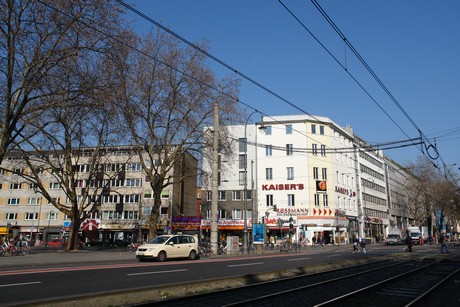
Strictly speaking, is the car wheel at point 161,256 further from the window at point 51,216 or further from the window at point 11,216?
the window at point 11,216

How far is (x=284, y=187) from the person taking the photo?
59.7 m

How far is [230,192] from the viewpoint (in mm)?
62000

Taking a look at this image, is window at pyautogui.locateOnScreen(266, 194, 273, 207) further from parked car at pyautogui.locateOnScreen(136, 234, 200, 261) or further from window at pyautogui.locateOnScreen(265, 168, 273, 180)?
parked car at pyautogui.locateOnScreen(136, 234, 200, 261)

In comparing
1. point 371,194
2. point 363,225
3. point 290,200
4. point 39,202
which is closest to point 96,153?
point 290,200

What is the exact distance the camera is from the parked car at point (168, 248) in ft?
72.9

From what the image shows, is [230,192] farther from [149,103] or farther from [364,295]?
[364,295]

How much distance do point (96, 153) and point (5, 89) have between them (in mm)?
14658

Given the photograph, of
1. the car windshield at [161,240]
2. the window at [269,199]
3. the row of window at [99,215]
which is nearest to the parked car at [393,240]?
the window at [269,199]

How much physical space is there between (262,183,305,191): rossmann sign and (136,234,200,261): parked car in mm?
35892

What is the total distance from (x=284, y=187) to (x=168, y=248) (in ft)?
126

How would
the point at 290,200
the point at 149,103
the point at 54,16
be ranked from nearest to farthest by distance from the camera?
the point at 54,16 < the point at 149,103 < the point at 290,200

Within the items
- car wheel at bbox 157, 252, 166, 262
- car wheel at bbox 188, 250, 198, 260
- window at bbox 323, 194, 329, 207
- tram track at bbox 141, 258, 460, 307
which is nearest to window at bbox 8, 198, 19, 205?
window at bbox 323, 194, 329, 207

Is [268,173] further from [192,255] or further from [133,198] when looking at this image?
[192,255]

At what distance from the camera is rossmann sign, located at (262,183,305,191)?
5884cm
